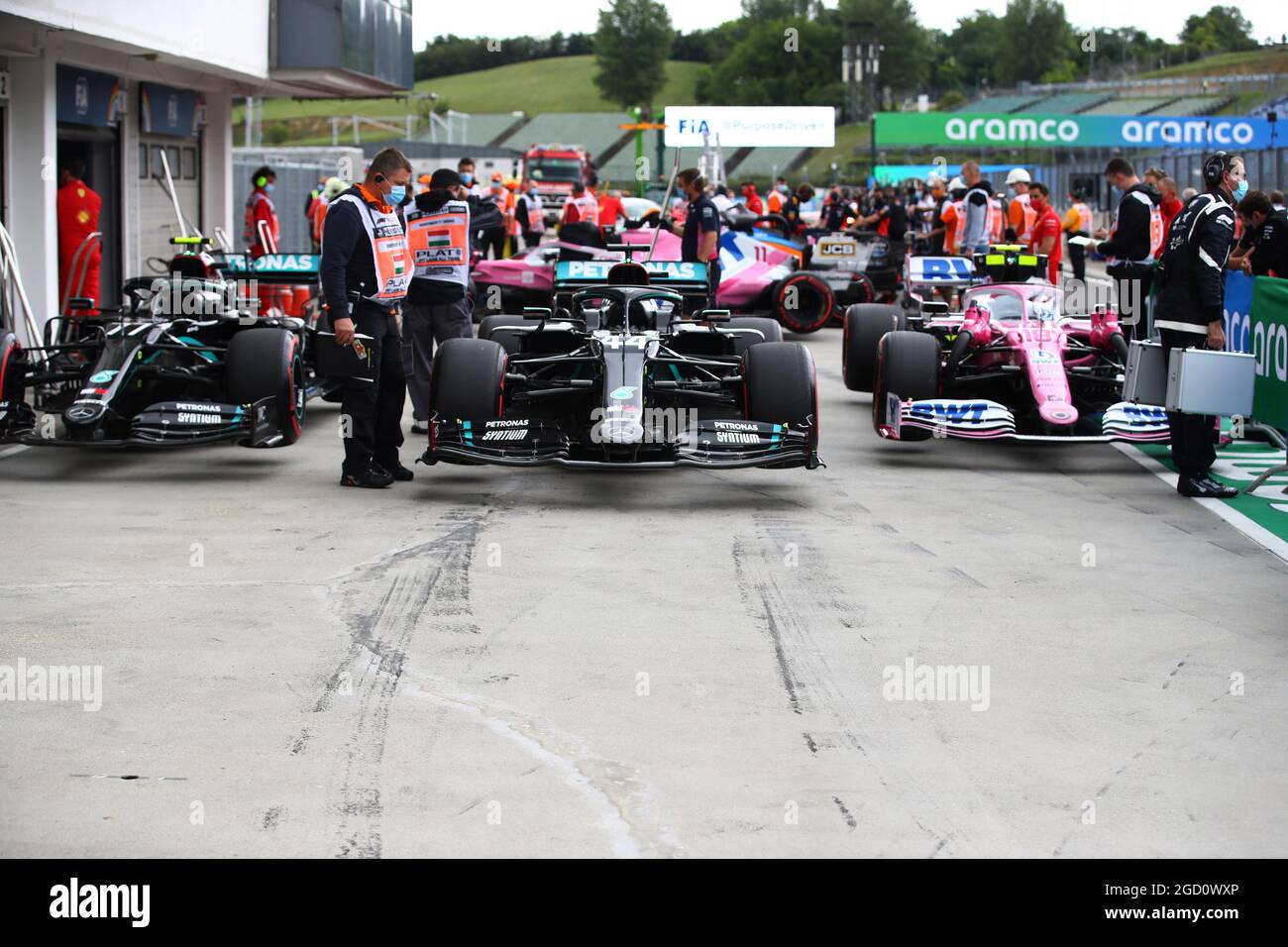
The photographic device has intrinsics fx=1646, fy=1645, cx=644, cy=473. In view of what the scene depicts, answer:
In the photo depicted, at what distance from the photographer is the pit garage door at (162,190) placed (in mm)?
19609

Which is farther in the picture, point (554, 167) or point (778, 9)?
point (778, 9)

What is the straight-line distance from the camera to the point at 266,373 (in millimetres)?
9906

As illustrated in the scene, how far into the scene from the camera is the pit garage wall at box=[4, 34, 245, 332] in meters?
14.8

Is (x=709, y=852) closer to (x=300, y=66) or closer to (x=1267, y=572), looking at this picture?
(x=1267, y=572)

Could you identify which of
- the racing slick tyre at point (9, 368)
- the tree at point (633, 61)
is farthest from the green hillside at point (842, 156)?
the racing slick tyre at point (9, 368)

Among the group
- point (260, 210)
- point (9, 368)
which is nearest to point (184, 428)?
point (9, 368)

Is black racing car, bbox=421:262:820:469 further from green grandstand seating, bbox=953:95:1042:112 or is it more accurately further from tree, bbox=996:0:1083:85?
tree, bbox=996:0:1083:85

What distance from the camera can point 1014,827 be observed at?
4.33 m

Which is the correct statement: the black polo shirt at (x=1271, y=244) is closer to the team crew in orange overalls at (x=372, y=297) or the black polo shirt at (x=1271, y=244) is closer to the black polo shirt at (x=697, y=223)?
the black polo shirt at (x=697, y=223)

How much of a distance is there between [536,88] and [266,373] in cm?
13470

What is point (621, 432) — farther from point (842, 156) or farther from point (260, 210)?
point (842, 156)

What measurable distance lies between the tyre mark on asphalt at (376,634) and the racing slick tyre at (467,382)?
0.62m

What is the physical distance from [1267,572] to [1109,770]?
317cm

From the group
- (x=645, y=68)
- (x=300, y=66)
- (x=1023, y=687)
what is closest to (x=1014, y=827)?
(x=1023, y=687)
